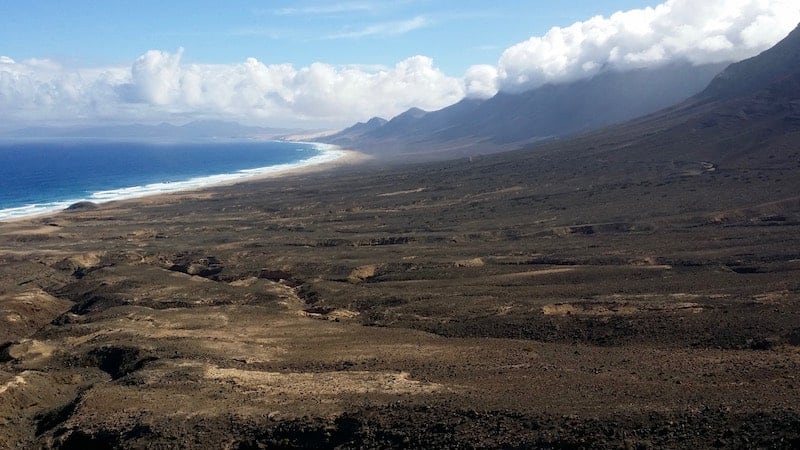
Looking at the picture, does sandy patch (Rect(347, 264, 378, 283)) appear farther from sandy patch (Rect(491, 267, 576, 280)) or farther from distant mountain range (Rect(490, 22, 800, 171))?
distant mountain range (Rect(490, 22, 800, 171))

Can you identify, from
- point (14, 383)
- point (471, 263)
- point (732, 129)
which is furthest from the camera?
point (732, 129)

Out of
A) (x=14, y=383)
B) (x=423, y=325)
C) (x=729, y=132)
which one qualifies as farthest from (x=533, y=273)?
(x=729, y=132)

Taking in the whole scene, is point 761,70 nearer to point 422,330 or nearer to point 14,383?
A: point 422,330

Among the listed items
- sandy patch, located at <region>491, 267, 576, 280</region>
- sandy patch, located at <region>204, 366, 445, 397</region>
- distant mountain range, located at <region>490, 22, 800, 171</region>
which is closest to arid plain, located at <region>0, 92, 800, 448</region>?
sandy patch, located at <region>204, 366, 445, 397</region>

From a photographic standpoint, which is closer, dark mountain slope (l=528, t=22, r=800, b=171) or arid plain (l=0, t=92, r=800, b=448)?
arid plain (l=0, t=92, r=800, b=448)

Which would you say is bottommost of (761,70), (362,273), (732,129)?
(362,273)

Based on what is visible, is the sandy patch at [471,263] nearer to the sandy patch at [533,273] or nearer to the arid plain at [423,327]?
the arid plain at [423,327]

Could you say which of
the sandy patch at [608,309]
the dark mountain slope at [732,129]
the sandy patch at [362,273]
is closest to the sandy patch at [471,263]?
the sandy patch at [362,273]

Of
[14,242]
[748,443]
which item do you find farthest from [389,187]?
[748,443]

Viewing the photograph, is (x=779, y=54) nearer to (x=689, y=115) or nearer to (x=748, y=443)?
(x=689, y=115)
